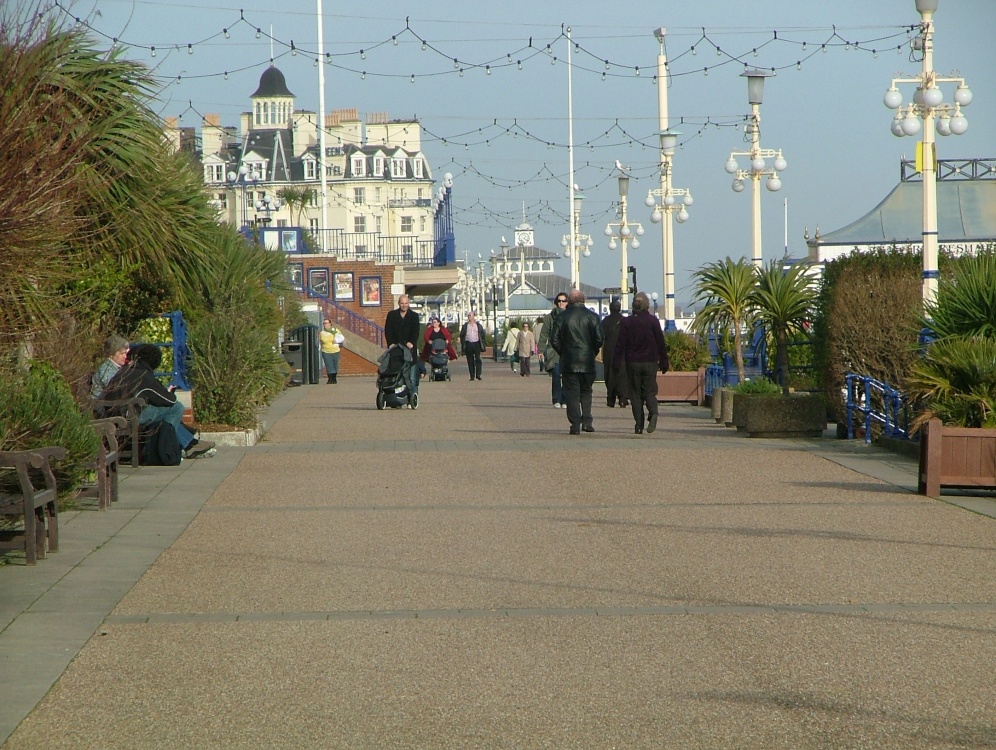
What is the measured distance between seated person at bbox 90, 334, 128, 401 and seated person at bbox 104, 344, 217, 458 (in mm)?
127

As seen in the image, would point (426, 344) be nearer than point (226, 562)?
No

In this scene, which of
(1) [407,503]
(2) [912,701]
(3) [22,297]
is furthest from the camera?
(1) [407,503]

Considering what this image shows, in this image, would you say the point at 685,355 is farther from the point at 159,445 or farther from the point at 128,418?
the point at 128,418

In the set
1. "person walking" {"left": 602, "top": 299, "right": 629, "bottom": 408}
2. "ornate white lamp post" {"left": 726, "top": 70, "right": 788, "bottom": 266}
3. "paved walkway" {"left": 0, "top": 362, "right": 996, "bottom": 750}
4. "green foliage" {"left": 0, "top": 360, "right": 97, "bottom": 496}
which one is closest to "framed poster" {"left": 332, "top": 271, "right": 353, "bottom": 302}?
"ornate white lamp post" {"left": 726, "top": 70, "right": 788, "bottom": 266}

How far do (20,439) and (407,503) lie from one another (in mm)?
2982

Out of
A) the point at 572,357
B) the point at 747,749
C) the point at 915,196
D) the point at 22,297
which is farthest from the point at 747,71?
the point at 915,196

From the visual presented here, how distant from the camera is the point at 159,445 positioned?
1345 centimetres

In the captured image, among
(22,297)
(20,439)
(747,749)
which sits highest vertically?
(22,297)

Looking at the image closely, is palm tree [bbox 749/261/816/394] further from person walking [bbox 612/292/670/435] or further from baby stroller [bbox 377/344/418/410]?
baby stroller [bbox 377/344/418/410]

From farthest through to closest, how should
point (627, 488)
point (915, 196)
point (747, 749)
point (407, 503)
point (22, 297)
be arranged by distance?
point (915, 196)
point (627, 488)
point (407, 503)
point (22, 297)
point (747, 749)

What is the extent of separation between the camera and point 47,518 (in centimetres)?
895

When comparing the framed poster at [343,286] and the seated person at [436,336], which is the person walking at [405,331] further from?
the framed poster at [343,286]

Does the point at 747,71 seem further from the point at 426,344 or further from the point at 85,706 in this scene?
the point at 85,706

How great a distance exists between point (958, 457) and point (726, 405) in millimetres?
8257
